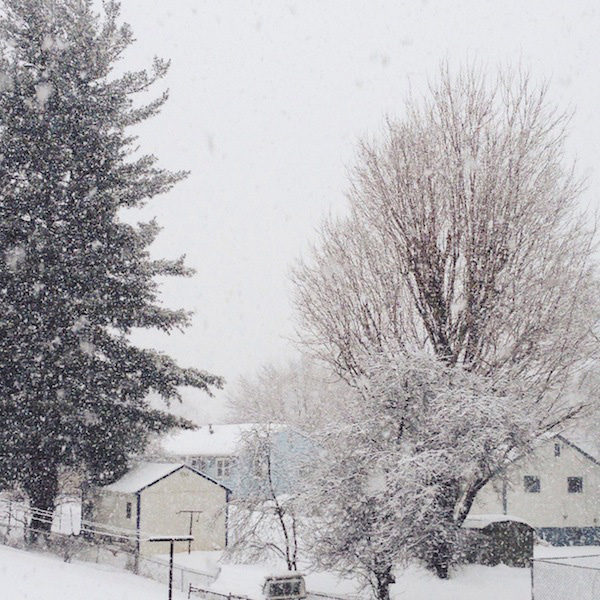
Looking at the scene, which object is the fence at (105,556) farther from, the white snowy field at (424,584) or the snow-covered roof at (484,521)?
the snow-covered roof at (484,521)

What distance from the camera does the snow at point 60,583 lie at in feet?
41.2

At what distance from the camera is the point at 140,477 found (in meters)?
28.8

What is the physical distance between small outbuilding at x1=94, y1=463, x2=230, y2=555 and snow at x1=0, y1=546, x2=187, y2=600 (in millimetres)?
10111

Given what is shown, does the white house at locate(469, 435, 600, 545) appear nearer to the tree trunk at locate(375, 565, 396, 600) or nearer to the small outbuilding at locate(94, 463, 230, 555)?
the small outbuilding at locate(94, 463, 230, 555)

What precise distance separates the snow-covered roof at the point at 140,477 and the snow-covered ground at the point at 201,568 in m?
3.21

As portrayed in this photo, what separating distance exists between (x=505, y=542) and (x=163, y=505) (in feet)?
41.7

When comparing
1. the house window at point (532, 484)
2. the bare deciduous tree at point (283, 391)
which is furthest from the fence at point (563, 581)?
the bare deciduous tree at point (283, 391)

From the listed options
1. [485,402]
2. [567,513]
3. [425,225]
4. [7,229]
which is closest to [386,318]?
[425,225]


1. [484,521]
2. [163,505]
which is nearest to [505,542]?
[484,521]

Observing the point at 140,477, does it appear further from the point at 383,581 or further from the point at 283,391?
the point at 283,391

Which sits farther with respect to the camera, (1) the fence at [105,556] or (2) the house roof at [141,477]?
(2) the house roof at [141,477]

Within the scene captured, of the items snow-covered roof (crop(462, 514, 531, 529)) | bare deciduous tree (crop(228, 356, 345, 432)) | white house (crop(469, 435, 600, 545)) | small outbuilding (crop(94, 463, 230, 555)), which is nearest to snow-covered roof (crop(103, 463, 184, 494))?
small outbuilding (crop(94, 463, 230, 555))

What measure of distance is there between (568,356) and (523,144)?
5.87 metres

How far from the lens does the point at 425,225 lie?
20859 millimetres
